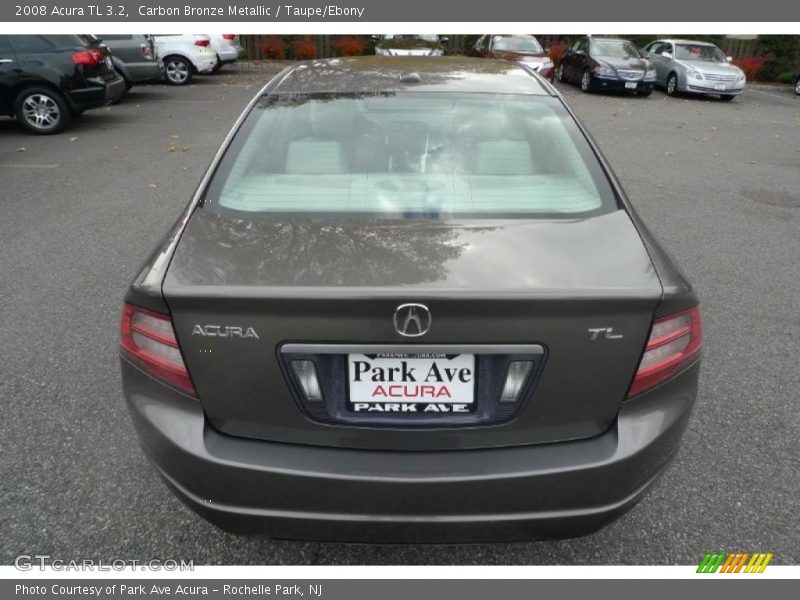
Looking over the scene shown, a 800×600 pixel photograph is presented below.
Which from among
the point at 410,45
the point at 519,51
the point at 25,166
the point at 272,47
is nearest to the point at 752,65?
the point at 519,51

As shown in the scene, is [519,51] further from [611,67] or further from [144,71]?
[144,71]

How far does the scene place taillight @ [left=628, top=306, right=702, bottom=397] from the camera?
1.78 meters

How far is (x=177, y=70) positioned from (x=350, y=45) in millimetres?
8171

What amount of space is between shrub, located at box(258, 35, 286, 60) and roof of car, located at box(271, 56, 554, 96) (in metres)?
20.8

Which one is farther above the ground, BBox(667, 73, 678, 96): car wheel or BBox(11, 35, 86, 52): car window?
BBox(11, 35, 86, 52): car window

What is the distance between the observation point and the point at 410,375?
5.64ft

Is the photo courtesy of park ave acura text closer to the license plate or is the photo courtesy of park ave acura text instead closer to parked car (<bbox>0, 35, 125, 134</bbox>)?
the license plate

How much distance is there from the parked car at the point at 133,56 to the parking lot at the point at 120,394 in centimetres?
489

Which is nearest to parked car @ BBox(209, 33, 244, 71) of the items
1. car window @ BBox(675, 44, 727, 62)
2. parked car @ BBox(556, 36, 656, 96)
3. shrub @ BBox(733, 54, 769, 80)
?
parked car @ BBox(556, 36, 656, 96)

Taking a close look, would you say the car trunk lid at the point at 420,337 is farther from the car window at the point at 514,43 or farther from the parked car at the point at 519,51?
the car window at the point at 514,43

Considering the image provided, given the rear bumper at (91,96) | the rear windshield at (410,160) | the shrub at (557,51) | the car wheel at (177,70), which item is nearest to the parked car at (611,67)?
the shrub at (557,51)

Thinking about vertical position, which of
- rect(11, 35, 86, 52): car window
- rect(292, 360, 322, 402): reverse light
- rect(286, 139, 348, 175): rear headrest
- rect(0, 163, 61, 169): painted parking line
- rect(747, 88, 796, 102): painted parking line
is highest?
rect(11, 35, 86, 52): car window

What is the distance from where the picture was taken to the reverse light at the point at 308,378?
1723 millimetres

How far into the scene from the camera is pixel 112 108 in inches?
478
